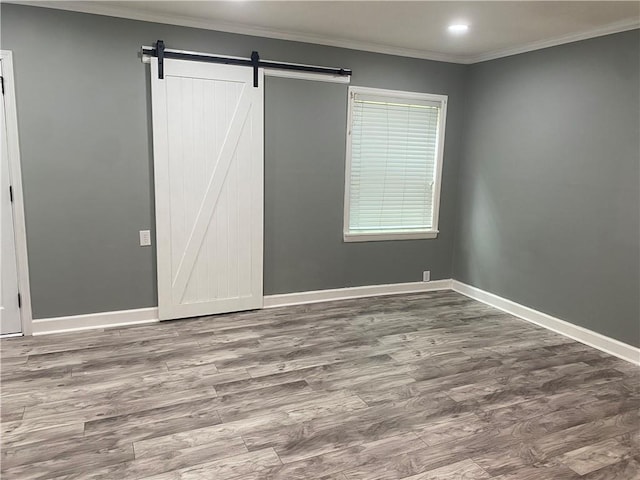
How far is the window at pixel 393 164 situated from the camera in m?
4.63

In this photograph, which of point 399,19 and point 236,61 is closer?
point 399,19

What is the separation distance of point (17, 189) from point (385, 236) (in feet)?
10.9

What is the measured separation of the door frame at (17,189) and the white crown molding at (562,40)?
13.7 ft

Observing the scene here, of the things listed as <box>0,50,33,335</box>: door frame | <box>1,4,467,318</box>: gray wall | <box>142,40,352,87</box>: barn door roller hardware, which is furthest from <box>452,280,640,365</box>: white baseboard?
<box>0,50,33,335</box>: door frame

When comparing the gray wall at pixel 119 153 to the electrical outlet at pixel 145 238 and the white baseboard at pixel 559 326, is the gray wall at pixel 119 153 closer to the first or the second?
the electrical outlet at pixel 145 238

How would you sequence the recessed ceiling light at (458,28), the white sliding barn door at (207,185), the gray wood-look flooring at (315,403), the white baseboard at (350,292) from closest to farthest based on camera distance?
the gray wood-look flooring at (315,403)
the recessed ceiling light at (458,28)
the white sliding barn door at (207,185)
the white baseboard at (350,292)

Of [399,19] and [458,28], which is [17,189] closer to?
[399,19]

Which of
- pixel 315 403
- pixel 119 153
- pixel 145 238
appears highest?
pixel 119 153

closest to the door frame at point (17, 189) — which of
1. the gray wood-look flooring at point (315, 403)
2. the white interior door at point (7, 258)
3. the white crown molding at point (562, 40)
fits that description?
the white interior door at point (7, 258)

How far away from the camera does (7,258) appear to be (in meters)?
3.53

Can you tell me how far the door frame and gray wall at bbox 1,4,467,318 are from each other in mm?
45

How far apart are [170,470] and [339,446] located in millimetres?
830

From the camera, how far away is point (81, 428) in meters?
2.46

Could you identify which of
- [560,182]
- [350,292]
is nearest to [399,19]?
[560,182]
